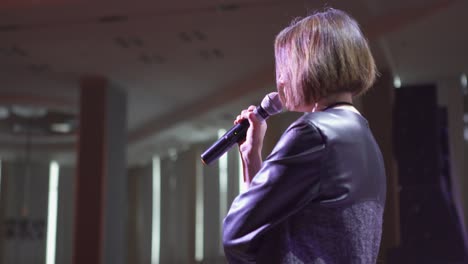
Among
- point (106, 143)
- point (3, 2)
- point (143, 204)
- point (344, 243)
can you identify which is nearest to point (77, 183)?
point (106, 143)

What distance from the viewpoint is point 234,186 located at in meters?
9.45

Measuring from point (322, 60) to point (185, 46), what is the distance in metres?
4.77

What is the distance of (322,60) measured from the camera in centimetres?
95

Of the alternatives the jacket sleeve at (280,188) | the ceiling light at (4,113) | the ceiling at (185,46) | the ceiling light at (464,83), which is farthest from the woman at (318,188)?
the ceiling light at (4,113)

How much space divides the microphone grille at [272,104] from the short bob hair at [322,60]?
4.2 inches

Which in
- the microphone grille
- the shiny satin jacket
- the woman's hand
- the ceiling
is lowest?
the shiny satin jacket

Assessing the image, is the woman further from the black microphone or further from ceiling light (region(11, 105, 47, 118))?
ceiling light (region(11, 105, 47, 118))

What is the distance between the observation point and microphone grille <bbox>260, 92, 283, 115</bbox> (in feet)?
3.68

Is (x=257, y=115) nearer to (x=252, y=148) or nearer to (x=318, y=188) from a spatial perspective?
(x=252, y=148)

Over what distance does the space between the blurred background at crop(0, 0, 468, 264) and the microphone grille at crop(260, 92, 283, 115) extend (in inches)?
62.4

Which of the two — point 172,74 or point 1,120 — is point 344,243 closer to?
point 172,74

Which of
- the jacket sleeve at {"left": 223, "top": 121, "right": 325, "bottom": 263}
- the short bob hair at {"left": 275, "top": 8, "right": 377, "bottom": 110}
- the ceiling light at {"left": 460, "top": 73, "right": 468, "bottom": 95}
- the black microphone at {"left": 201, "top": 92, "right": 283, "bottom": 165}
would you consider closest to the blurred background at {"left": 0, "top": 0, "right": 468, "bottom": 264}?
the ceiling light at {"left": 460, "top": 73, "right": 468, "bottom": 95}

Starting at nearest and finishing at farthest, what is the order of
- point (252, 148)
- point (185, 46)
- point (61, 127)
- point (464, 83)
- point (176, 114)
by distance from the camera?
point (252, 148) < point (185, 46) < point (464, 83) < point (176, 114) < point (61, 127)

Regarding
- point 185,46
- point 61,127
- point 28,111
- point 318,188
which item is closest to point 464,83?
point 185,46
